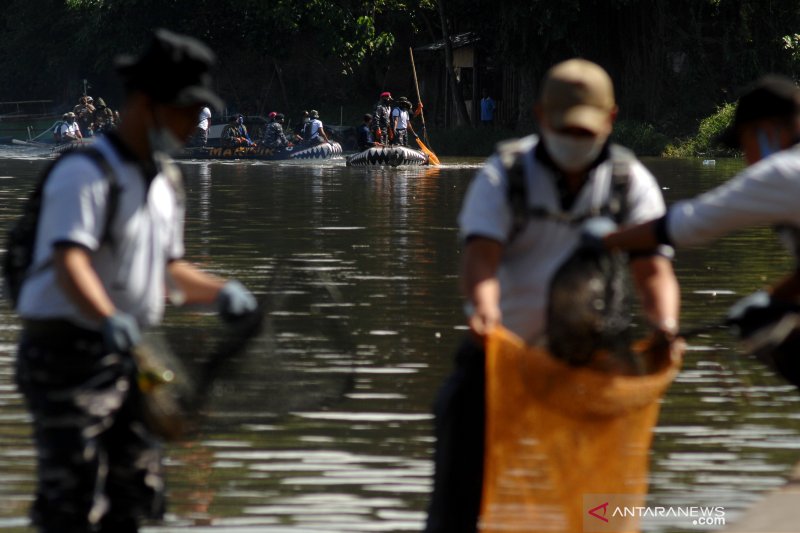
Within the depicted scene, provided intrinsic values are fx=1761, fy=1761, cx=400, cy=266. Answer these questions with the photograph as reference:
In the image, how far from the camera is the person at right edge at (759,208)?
509 cm

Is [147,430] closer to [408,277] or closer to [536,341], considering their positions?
[536,341]

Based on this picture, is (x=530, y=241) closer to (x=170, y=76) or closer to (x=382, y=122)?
(x=170, y=76)

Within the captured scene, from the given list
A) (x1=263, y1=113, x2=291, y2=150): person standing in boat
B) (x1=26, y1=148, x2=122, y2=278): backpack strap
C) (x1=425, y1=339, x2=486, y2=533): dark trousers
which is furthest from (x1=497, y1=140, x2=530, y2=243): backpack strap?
(x1=263, y1=113, x2=291, y2=150): person standing in boat

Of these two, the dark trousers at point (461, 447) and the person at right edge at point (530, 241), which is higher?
the person at right edge at point (530, 241)

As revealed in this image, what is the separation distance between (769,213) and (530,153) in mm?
729

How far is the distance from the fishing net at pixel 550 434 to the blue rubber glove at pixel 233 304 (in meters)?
0.82

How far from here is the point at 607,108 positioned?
17.2ft

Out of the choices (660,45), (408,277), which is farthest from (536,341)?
(660,45)

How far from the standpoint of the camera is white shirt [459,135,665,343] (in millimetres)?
5203

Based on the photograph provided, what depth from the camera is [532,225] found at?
17.3ft

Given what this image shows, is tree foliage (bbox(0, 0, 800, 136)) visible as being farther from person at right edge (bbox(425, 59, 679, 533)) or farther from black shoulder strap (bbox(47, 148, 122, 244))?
black shoulder strap (bbox(47, 148, 122, 244))

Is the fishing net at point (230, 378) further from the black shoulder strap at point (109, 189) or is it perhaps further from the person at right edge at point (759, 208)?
the person at right edge at point (759, 208)

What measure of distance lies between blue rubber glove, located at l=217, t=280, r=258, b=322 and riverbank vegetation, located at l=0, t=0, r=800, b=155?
40672 millimetres

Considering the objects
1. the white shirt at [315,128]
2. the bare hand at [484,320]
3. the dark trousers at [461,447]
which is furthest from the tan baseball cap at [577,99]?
the white shirt at [315,128]
